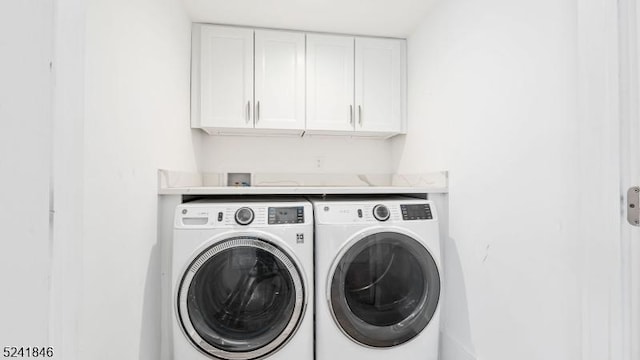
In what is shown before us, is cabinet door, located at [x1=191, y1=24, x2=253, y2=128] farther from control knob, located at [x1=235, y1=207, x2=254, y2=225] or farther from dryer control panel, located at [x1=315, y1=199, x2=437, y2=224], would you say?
dryer control panel, located at [x1=315, y1=199, x2=437, y2=224]

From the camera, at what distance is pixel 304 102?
2.22 meters

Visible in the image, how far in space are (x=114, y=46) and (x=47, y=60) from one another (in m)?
0.47

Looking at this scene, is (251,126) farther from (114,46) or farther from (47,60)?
(47,60)

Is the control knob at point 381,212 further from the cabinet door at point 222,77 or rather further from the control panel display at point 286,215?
the cabinet door at point 222,77

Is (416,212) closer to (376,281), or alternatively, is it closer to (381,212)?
(381,212)

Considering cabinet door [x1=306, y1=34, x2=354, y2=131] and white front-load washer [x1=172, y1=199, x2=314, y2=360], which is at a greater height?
cabinet door [x1=306, y1=34, x2=354, y2=131]

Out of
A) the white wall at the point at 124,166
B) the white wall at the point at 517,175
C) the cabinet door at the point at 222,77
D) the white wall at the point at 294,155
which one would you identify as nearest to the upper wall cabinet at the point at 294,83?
the cabinet door at the point at 222,77

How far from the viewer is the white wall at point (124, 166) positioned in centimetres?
85

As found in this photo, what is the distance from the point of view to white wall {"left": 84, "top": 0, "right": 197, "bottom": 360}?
0.85 metres

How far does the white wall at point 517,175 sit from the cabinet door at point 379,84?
0.51 m

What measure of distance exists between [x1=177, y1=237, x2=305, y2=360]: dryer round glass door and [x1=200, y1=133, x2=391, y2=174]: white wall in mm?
1178

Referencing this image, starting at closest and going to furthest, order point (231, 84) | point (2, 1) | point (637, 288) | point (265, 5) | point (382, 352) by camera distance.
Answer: point (2, 1)
point (637, 288)
point (382, 352)
point (265, 5)
point (231, 84)

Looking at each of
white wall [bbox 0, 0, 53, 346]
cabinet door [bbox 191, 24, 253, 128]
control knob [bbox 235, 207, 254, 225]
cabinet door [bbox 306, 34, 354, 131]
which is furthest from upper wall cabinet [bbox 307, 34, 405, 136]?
white wall [bbox 0, 0, 53, 346]

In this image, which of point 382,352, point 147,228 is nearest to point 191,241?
point 147,228
